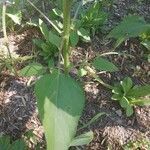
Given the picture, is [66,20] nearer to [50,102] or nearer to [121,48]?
[50,102]

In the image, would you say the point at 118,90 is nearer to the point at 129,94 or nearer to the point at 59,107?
the point at 129,94

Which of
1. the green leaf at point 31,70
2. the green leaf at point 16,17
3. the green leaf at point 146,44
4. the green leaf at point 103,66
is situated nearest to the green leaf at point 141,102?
the green leaf at point 103,66

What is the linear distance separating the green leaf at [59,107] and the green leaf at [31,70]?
0.23 m

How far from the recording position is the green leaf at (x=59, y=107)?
1.19 m

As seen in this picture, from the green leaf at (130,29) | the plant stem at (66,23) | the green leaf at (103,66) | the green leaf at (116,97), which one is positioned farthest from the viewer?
the green leaf at (116,97)

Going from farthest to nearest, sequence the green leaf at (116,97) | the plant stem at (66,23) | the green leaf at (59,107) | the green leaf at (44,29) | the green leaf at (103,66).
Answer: the green leaf at (44,29)
the green leaf at (116,97)
the green leaf at (103,66)
the plant stem at (66,23)
the green leaf at (59,107)

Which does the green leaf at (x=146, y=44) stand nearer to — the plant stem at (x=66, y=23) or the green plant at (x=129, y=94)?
the green plant at (x=129, y=94)

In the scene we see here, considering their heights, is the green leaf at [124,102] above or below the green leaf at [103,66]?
below

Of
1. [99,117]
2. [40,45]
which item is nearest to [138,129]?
[99,117]

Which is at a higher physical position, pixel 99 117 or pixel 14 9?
pixel 14 9

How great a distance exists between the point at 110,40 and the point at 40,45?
362 millimetres

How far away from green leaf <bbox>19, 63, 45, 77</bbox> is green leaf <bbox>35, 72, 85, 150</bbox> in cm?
23

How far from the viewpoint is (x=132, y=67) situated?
6.21ft

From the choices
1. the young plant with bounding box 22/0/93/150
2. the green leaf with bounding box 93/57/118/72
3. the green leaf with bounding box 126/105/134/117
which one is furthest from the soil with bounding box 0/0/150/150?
the young plant with bounding box 22/0/93/150
